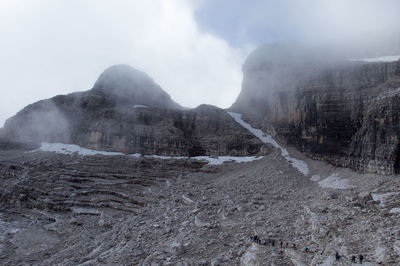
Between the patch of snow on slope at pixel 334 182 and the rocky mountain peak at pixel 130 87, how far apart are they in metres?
35.3

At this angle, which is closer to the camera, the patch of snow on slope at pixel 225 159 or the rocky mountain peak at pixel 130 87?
the patch of snow on slope at pixel 225 159

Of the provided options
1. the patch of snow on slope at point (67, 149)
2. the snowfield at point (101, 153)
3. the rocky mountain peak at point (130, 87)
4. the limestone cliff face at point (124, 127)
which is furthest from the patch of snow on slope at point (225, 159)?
the rocky mountain peak at point (130, 87)

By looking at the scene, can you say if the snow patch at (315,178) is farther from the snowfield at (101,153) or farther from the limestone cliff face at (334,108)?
the snowfield at (101,153)

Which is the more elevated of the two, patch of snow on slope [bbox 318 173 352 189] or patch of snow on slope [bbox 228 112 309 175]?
patch of snow on slope [bbox 228 112 309 175]

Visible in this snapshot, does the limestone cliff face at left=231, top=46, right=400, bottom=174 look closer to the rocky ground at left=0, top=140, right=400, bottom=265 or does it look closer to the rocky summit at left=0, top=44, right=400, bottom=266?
the rocky summit at left=0, top=44, right=400, bottom=266

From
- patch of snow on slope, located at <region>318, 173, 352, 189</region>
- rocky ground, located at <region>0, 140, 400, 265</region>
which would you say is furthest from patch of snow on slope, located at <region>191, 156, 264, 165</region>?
patch of snow on slope, located at <region>318, 173, 352, 189</region>

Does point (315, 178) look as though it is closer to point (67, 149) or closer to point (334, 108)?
point (334, 108)

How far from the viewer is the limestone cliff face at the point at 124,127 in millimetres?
37094

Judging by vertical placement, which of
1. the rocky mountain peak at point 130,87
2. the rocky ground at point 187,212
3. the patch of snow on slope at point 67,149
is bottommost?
the rocky ground at point 187,212

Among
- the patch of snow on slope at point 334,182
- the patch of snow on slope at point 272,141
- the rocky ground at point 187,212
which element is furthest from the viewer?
the patch of snow on slope at point 272,141

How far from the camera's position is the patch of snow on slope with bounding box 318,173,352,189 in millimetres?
22513

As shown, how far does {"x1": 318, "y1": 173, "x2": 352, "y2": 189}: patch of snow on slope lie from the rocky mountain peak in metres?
35.3

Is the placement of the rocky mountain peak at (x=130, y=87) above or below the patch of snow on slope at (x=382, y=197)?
above

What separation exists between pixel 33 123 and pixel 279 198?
41103mm
